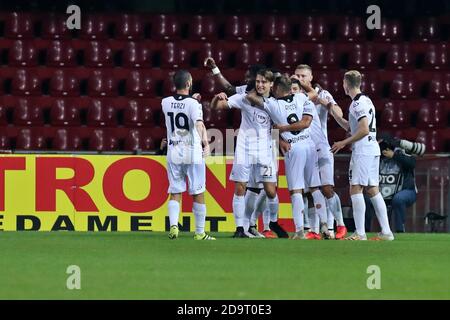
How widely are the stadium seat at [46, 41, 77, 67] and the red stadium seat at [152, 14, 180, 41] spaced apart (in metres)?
Result: 1.52

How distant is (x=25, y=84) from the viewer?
66.1 feet

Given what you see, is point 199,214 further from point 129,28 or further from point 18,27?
point 18,27

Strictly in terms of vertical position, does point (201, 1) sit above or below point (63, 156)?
above

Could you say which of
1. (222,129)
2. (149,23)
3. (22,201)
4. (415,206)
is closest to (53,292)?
(22,201)

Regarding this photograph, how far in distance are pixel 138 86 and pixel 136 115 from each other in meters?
0.64

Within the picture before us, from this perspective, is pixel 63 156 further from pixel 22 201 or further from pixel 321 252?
pixel 321 252

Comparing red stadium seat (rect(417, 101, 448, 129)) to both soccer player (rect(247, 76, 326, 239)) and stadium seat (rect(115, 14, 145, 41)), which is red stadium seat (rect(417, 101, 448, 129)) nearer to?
stadium seat (rect(115, 14, 145, 41))

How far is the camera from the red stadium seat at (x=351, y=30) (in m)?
21.4

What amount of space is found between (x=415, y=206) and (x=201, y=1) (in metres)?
6.88

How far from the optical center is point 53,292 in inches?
309

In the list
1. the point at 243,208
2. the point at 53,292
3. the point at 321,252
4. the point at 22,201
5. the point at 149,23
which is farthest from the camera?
the point at 149,23

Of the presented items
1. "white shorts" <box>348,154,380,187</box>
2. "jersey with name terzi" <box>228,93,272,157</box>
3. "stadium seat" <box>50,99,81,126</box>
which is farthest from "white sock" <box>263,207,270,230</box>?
"stadium seat" <box>50,99,81,126</box>

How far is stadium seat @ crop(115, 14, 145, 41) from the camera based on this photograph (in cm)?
2106

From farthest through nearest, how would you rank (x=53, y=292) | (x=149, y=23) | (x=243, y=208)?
(x=149, y=23), (x=243, y=208), (x=53, y=292)
